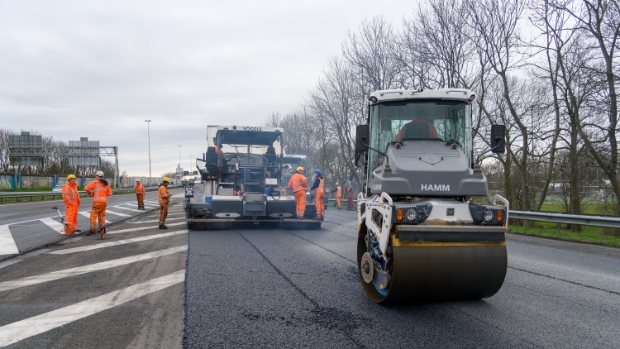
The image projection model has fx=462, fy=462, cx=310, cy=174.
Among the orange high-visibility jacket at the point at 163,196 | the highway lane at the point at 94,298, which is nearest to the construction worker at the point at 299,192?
the orange high-visibility jacket at the point at 163,196

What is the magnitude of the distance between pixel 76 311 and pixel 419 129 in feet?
14.3

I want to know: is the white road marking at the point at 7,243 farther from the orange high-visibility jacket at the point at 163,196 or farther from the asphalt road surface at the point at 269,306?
the orange high-visibility jacket at the point at 163,196

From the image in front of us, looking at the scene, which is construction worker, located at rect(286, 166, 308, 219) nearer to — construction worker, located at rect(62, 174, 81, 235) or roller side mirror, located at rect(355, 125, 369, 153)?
construction worker, located at rect(62, 174, 81, 235)

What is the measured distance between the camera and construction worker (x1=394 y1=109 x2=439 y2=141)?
5668 millimetres

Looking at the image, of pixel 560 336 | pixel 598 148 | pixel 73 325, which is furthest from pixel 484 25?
pixel 73 325

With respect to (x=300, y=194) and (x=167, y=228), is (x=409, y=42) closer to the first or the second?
(x=300, y=194)

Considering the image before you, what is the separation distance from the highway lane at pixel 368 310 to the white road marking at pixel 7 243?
13.2 ft

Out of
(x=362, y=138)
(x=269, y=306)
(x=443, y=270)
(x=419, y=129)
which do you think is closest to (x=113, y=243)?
(x=269, y=306)

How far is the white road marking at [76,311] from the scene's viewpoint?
4.16 metres

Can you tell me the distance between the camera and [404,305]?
5.09 metres

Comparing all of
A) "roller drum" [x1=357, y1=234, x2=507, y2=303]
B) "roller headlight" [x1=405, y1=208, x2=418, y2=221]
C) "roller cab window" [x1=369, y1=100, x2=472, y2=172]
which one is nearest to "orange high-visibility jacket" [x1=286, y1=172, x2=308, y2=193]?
"roller cab window" [x1=369, y1=100, x2=472, y2=172]

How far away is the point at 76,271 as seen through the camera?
7008mm

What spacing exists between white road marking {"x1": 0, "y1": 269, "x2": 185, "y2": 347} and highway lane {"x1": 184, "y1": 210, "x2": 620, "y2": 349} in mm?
493

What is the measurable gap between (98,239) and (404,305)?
28.1ft
